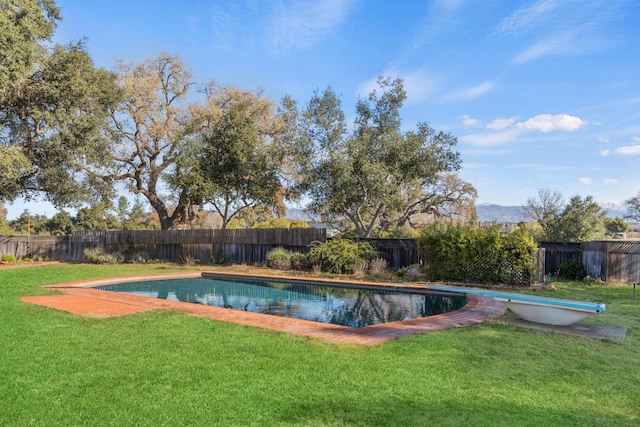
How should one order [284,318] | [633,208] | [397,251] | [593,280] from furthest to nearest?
[633,208] < [397,251] < [593,280] < [284,318]

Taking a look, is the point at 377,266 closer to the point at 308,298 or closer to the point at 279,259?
the point at 279,259

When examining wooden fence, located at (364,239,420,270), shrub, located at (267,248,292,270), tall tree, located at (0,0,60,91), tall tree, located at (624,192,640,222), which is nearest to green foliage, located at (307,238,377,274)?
wooden fence, located at (364,239,420,270)

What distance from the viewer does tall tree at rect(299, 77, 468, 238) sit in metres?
19.5

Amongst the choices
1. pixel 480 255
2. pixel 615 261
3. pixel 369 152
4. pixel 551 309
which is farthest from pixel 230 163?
pixel 551 309

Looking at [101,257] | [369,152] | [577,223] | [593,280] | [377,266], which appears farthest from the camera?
[101,257]

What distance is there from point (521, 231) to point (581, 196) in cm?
1079

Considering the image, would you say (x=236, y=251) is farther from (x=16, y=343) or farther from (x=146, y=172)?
(x=16, y=343)

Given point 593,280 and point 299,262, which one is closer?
point 593,280

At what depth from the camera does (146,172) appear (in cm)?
2656

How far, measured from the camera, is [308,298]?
11828 millimetres

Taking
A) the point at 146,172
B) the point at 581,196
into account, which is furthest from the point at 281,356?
the point at 146,172

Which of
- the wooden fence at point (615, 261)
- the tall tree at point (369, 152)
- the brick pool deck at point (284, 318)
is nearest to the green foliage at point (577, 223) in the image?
the tall tree at point (369, 152)

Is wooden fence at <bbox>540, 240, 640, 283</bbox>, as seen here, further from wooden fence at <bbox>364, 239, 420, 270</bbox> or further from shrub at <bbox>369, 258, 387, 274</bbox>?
shrub at <bbox>369, 258, 387, 274</bbox>

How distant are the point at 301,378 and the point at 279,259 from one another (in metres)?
14.0
